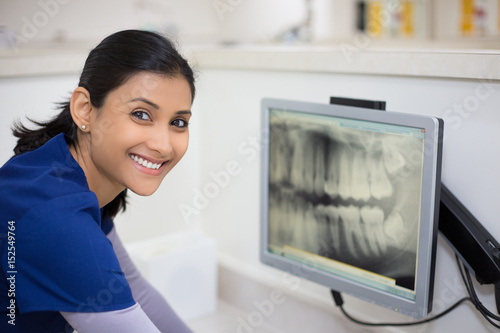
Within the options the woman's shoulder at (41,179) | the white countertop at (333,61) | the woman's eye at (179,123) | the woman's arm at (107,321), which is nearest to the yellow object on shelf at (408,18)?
the white countertop at (333,61)

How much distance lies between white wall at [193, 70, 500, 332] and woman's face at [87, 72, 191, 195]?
0.44 m

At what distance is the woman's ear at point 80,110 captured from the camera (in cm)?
88

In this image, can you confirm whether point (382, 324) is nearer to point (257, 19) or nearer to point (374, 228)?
point (374, 228)

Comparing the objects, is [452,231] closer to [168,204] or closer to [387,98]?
[387,98]

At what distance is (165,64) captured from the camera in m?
0.85

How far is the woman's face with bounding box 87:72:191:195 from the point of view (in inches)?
32.9

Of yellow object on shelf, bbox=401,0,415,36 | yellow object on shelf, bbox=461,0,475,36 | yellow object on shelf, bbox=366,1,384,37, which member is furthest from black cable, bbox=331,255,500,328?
yellow object on shelf, bbox=366,1,384,37

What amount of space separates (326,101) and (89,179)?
57 centimetres

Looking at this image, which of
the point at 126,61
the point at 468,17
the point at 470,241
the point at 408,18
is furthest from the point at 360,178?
the point at 408,18

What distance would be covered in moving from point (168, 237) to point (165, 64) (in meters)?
0.75

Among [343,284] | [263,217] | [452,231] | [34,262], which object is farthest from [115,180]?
[452,231]

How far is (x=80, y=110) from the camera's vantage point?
88cm

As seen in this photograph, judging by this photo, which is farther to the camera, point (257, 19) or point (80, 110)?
point (257, 19)

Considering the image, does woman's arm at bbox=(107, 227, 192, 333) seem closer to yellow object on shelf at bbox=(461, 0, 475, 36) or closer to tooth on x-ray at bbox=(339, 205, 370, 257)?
tooth on x-ray at bbox=(339, 205, 370, 257)
